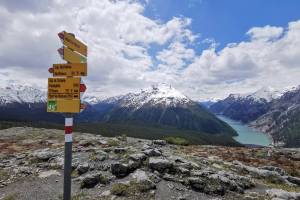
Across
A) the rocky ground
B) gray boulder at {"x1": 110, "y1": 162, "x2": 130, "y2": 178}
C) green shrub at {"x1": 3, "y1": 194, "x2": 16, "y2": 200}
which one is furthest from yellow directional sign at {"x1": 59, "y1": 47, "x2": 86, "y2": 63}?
green shrub at {"x1": 3, "y1": 194, "x2": 16, "y2": 200}

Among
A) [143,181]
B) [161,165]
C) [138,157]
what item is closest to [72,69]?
[143,181]

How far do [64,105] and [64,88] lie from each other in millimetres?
659

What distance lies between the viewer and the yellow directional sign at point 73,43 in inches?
468

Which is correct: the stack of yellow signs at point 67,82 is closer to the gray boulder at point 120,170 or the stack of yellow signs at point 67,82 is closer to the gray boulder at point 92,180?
the gray boulder at point 92,180

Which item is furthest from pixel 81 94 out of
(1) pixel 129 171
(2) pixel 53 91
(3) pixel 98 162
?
(3) pixel 98 162

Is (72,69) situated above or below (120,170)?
above

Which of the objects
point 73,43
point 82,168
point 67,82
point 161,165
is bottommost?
point 82,168

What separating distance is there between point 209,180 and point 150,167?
4.10m

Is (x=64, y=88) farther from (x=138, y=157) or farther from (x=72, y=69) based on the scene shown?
(x=138, y=157)

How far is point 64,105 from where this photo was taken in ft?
38.7

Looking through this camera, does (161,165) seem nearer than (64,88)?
No

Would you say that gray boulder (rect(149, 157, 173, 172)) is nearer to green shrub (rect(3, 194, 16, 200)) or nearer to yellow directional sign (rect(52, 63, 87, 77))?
green shrub (rect(3, 194, 16, 200))

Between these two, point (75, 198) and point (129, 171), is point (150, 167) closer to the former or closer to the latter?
point (129, 171)

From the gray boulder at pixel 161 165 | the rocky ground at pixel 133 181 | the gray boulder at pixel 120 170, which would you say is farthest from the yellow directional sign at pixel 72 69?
the gray boulder at pixel 161 165
